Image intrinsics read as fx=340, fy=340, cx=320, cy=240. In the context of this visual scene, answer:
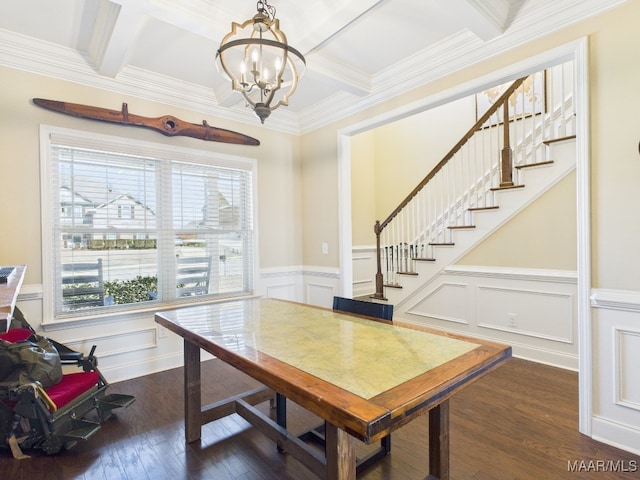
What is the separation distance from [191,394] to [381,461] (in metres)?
1.23

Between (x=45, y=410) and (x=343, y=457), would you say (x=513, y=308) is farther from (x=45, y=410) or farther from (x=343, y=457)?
(x=45, y=410)

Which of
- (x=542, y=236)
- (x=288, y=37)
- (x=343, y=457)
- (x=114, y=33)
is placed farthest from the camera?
(x=542, y=236)

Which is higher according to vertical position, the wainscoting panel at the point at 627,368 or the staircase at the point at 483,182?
the staircase at the point at 483,182

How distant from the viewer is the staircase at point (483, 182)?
3.52m

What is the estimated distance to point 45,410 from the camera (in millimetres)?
1922

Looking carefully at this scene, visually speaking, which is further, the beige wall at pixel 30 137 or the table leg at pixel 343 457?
the beige wall at pixel 30 137

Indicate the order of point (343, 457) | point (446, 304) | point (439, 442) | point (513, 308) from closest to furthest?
point (343, 457), point (439, 442), point (513, 308), point (446, 304)

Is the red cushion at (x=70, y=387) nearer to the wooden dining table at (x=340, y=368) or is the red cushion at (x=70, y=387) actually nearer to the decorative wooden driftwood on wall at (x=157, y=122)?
the wooden dining table at (x=340, y=368)

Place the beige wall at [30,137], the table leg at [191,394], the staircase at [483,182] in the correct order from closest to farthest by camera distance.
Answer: the table leg at [191,394], the beige wall at [30,137], the staircase at [483,182]

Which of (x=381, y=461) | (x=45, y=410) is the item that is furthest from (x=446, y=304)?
(x=45, y=410)

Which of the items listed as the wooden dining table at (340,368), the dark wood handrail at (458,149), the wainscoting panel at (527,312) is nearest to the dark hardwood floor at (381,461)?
the wooden dining table at (340,368)

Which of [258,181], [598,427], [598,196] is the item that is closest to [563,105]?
[598,196]

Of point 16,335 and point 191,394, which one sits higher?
point 16,335

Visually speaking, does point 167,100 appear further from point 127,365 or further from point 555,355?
point 555,355
